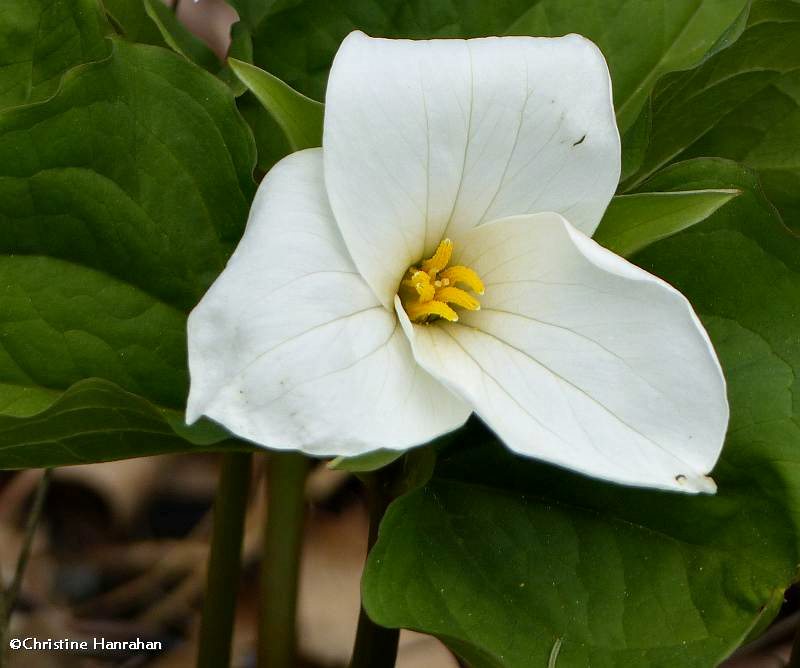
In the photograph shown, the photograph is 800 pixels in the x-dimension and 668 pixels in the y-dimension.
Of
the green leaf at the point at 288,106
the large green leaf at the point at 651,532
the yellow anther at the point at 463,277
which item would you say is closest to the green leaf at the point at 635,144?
the large green leaf at the point at 651,532

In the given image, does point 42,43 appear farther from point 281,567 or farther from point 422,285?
point 281,567

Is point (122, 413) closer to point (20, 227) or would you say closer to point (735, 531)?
point (20, 227)

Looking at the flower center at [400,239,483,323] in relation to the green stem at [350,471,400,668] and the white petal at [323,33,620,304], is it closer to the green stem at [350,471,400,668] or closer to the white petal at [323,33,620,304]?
the white petal at [323,33,620,304]

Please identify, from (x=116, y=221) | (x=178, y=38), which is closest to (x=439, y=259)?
(x=116, y=221)

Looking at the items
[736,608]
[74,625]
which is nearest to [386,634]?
[736,608]

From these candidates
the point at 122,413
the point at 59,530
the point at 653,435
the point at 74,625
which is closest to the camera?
the point at 653,435

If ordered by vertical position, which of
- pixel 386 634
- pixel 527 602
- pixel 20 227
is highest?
pixel 20 227

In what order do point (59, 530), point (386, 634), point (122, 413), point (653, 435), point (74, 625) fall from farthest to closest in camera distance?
point (59, 530)
point (74, 625)
point (386, 634)
point (122, 413)
point (653, 435)

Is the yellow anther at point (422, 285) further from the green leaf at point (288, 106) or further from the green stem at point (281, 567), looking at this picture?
the green stem at point (281, 567)
